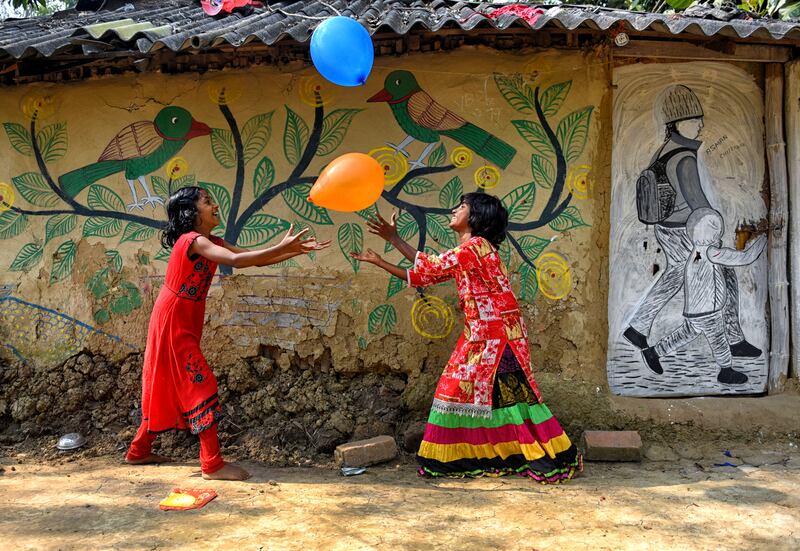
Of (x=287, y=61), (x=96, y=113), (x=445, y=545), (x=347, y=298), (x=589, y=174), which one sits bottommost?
(x=445, y=545)

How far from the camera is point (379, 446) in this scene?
3.91 meters

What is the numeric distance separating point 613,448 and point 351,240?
204cm

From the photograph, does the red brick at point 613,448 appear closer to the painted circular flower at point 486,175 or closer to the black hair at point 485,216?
the black hair at point 485,216

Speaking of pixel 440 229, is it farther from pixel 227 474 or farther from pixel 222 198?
pixel 227 474

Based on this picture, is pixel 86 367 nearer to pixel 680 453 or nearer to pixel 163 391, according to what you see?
pixel 163 391

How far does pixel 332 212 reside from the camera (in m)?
4.38

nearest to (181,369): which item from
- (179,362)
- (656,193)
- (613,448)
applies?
(179,362)

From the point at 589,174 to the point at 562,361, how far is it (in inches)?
47.7

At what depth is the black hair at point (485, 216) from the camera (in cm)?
373

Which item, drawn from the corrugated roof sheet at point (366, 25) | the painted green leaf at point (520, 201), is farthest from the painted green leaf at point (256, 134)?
the painted green leaf at point (520, 201)

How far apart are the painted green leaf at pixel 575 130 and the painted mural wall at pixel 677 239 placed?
0.28 meters

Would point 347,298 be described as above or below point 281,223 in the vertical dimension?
below

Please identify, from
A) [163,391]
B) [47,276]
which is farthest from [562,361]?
[47,276]

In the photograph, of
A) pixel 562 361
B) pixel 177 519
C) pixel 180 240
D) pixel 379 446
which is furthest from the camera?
pixel 562 361
